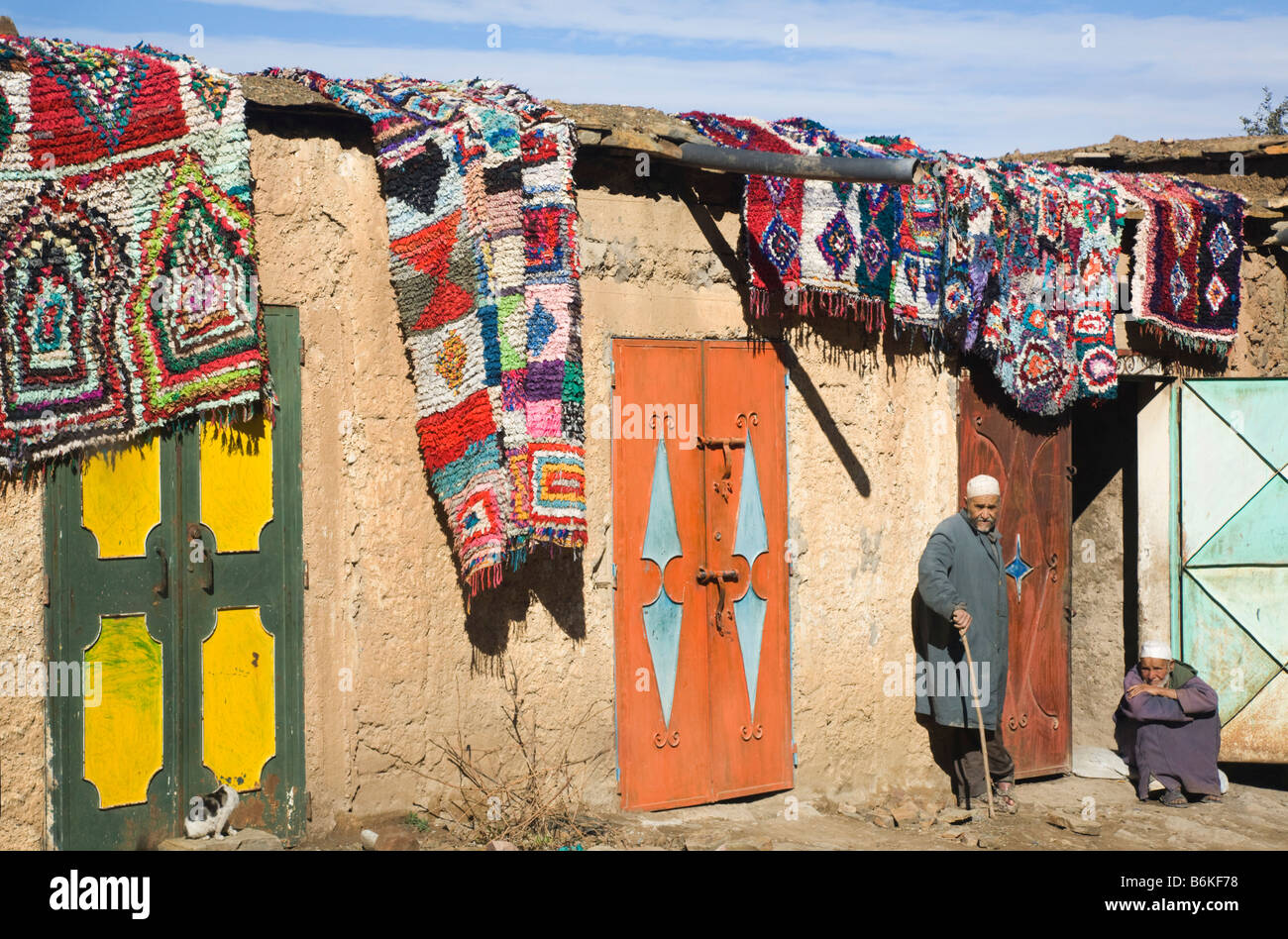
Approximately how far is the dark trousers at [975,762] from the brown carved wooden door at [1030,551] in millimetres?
343

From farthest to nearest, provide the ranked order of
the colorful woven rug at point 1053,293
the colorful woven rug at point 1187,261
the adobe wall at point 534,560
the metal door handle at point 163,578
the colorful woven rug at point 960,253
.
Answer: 1. the colorful woven rug at point 1187,261
2. the colorful woven rug at point 1053,293
3. the colorful woven rug at point 960,253
4. the adobe wall at point 534,560
5. the metal door handle at point 163,578

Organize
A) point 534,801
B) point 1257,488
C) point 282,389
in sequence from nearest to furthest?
point 282,389
point 534,801
point 1257,488

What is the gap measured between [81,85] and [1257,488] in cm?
644

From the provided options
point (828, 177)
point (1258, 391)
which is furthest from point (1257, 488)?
point (828, 177)

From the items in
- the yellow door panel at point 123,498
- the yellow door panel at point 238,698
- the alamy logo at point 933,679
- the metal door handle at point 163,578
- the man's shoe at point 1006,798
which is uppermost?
the yellow door panel at point 123,498

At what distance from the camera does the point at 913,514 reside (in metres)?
6.41

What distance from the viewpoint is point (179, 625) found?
4.55m

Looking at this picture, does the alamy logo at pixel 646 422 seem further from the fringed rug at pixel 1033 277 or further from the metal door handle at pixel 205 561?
the metal door handle at pixel 205 561

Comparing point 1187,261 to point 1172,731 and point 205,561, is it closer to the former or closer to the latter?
point 1172,731

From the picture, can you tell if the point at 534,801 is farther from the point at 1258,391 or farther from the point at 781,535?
the point at 1258,391

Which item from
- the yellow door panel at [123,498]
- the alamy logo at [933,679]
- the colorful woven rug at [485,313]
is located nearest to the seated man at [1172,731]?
the alamy logo at [933,679]

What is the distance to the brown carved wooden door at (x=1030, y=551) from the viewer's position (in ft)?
21.9

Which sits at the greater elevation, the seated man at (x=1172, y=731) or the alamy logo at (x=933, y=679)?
the alamy logo at (x=933, y=679)

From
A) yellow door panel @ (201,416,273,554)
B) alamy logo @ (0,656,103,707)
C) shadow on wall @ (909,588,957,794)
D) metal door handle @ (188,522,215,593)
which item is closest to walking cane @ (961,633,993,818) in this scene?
shadow on wall @ (909,588,957,794)
